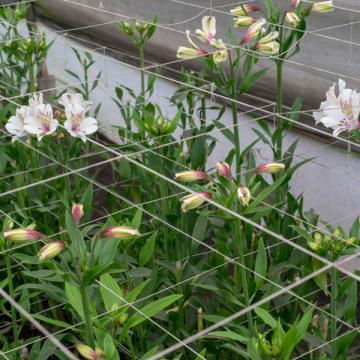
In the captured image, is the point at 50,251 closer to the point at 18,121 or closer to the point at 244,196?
the point at 244,196

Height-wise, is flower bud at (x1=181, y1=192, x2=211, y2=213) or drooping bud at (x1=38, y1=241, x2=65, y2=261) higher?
flower bud at (x1=181, y1=192, x2=211, y2=213)

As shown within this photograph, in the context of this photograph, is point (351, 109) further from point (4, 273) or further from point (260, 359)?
point (4, 273)

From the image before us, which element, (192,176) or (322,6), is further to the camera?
(322,6)

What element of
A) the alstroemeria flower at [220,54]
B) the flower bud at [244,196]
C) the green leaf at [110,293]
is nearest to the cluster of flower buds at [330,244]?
the flower bud at [244,196]

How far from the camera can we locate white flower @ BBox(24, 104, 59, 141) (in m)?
1.56

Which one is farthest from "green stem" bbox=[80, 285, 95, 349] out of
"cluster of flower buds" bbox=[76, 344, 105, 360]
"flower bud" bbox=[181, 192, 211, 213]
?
"flower bud" bbox=[181, 192, 211, 213]

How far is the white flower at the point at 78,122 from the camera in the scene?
5.15 feet

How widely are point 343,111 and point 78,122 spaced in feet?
1.63

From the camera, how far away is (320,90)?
2.12 meters

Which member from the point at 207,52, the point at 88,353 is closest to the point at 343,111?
the point at 207,52

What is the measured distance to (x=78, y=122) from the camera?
1.58 meters

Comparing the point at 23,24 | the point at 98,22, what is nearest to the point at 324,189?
the point at 98,22

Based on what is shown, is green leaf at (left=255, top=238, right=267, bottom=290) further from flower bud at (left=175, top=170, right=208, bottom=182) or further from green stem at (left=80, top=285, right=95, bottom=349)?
green stem at (left=80, top=285, right=95, bottom=349)

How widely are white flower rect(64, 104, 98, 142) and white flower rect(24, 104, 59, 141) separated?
27mm
